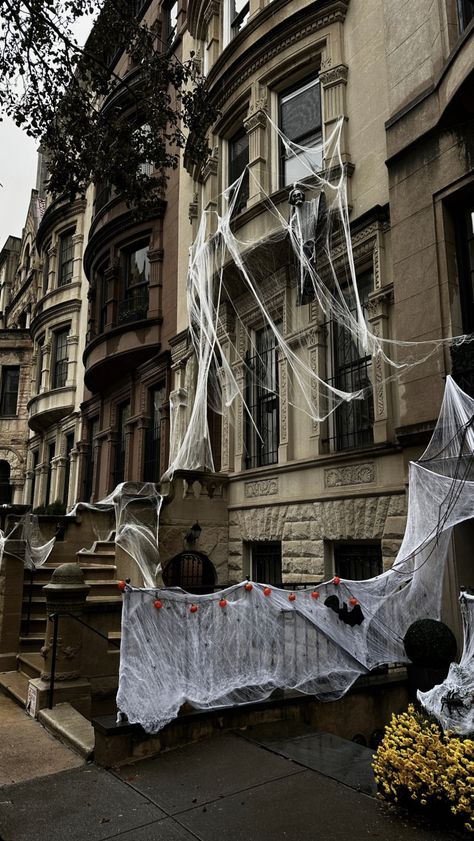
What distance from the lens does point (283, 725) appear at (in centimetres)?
647

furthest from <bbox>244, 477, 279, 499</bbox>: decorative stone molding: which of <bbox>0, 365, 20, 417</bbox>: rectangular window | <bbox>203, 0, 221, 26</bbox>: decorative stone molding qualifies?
<bbox>0, 365, 20, 417</bbox>: rectangular window

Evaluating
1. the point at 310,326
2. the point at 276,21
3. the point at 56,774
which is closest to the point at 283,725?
the point at 56,774

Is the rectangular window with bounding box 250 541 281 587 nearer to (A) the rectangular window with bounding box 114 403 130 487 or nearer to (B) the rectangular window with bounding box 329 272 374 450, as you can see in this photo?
(B) the rectangular window with bounding box 329 272 374 450

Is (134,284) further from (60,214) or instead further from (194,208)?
(60,214)

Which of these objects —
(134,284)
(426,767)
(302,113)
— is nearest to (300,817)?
(426,767)

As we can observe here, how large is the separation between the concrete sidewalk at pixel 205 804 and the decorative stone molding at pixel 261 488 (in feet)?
21.1

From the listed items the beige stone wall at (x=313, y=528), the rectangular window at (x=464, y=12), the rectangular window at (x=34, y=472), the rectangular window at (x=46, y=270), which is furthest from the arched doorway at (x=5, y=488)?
the rectangular window at (x=464, y=12)

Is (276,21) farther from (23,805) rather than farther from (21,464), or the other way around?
(21,464)

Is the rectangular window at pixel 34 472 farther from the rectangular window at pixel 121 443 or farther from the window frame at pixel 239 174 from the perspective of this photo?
the window frame at pixel 239 174

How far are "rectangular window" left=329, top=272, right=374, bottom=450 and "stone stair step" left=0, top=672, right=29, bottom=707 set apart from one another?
246 inches

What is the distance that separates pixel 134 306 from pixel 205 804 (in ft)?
50.9

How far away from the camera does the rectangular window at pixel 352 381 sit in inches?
405

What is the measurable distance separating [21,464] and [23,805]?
26.6 m

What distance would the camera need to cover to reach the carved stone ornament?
12016 millimetres
